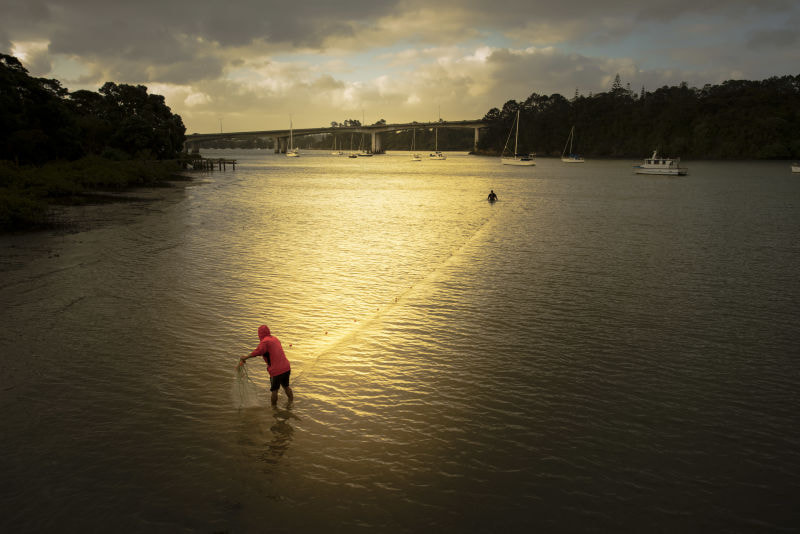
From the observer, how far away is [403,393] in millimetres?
11078

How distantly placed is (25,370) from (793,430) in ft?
55.2

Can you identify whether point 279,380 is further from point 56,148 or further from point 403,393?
point 56,148

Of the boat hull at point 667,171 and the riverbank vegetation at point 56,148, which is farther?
the boat hull at point 667,171

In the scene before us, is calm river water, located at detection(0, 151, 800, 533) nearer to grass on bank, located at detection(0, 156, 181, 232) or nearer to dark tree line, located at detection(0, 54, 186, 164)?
grass on bank, located at detection(0, 156, 181, 232)

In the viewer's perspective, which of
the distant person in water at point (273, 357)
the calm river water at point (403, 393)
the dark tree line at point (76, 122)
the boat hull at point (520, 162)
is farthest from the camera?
the boat hull at point (520, 162)

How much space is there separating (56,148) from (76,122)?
1164 centimetres

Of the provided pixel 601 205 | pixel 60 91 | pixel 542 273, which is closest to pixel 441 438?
pixel 542 273

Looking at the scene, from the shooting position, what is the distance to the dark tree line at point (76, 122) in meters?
51.0

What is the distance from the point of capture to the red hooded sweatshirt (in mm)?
9828

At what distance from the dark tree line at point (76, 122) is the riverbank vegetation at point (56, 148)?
3.4 inches

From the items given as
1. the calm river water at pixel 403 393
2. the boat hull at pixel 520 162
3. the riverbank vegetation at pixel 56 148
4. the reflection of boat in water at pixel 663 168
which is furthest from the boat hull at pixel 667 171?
the riverbank vegetation at pixel 56 148

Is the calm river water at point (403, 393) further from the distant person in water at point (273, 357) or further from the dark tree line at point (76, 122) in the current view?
the dark tree line at point (76, 122)

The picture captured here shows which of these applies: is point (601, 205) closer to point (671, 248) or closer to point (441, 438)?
point (671, 248)

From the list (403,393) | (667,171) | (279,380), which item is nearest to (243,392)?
(279,380)
